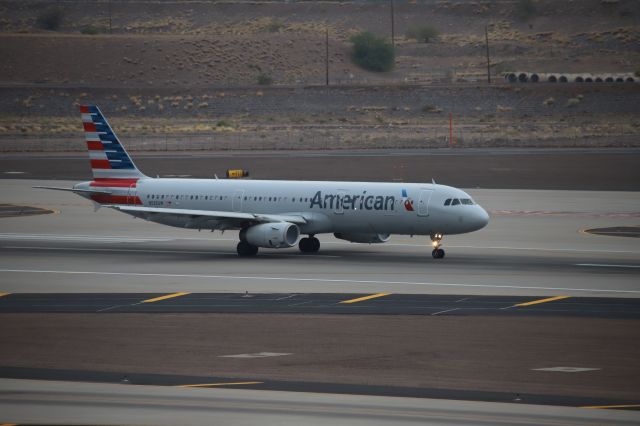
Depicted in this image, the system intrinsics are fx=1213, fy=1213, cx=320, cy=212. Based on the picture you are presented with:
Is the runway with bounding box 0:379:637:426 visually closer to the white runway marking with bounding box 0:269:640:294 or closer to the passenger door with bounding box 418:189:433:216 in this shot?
the white runway marking with bounding box 0:269:640:294

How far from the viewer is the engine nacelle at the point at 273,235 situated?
5329cm

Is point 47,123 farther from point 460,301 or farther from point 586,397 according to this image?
point 586,397

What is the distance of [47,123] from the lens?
15625 centimetres

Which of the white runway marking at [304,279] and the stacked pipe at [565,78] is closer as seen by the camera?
the white runway marking at [304,279]

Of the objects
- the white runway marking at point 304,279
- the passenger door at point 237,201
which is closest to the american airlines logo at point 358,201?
the passenger door at point 237,201

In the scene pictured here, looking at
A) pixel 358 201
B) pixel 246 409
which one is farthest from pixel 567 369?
pixel 358 201

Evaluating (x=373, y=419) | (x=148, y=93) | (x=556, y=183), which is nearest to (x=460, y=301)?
(x=373, y=419)

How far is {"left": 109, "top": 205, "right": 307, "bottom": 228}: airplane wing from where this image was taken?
54750 mm

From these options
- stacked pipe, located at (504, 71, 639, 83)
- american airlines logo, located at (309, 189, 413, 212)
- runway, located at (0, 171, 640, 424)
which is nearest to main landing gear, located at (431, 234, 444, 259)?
runway, located at (0, 171, 640, 424)

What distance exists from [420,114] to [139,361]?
13180cm

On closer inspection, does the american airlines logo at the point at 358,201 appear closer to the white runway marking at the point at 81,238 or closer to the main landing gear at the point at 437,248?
the main landing gear at the point at 437,248

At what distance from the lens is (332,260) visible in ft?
178

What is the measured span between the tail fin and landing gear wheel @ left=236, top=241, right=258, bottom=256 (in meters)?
8.60

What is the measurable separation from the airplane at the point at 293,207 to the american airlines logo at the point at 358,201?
0.04 m
